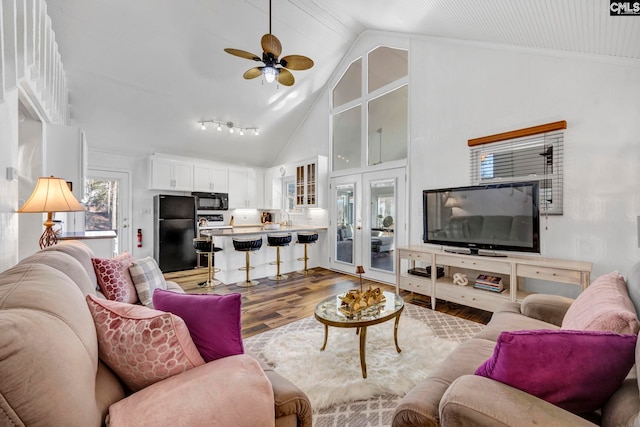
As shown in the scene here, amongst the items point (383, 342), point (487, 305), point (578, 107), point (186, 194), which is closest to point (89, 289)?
point (383, 342)

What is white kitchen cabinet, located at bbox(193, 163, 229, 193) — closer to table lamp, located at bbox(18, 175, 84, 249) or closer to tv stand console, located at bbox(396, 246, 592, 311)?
table lamp, located at bbox(18, 175, 84, 249)

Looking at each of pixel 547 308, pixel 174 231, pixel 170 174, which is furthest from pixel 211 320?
pixel 170 174

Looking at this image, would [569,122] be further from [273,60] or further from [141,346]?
[141,346]

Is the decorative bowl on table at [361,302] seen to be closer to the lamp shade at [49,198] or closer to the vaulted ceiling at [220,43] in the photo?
the lamp shade at [49,198]

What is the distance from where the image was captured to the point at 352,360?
7.35 ft

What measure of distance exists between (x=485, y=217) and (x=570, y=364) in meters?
2.58

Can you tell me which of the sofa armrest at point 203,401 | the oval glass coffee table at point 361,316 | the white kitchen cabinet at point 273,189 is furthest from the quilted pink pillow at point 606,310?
the white kitchen cabinet at point 273,189

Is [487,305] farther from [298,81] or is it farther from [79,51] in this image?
[79,51]

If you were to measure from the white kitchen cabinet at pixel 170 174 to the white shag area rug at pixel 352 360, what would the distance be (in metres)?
4.46

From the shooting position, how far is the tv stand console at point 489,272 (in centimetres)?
256

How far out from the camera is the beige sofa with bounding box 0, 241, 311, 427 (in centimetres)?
60

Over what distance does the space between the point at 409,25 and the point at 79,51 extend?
441cm

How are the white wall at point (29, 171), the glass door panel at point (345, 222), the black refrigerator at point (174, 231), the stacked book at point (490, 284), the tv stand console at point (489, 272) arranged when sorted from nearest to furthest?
the tv stand console at point (489, 272) < the white wall at point (29, 171) < the stacked book at point (490, 284) < the glass door panel at point (345, 222) < the black refrigerator at point (174, 231)

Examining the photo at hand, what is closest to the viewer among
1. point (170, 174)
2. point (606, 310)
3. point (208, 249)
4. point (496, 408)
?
point (496, 408)
